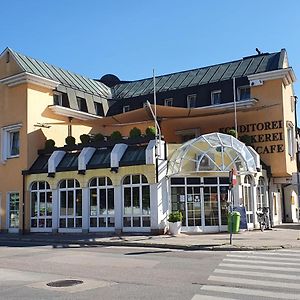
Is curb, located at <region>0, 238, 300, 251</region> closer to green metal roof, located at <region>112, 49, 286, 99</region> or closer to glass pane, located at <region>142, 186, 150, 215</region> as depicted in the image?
glass pane, located at <region>142, 186, 150, 215</region>

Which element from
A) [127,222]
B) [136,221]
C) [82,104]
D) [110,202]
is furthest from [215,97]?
[127,222]

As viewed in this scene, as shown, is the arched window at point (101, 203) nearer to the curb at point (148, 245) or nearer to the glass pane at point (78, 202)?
the glass pane at point (78, 202)

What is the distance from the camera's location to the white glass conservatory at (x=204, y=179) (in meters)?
26.1

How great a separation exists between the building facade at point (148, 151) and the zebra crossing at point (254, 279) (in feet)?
29.1

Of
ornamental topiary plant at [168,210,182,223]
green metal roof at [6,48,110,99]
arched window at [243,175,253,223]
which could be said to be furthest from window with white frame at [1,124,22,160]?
arched window at [243,175,253,223]

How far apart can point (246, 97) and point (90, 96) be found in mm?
11933

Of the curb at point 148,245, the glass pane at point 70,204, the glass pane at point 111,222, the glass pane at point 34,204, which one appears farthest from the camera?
the glass pane at point 34,204

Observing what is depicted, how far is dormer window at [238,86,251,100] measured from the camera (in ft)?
107

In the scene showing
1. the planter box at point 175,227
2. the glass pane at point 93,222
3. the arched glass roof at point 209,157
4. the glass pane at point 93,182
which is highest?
the arched glass roof at point 209,157

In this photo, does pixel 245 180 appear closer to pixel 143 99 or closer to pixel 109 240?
pixel 109 240

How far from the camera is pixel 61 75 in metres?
35.5

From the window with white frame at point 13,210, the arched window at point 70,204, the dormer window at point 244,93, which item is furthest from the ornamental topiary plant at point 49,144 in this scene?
the dormer window at point 244,93

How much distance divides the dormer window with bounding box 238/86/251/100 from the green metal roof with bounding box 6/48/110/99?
11.7 metres


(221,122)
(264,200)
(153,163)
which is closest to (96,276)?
(153,163)
